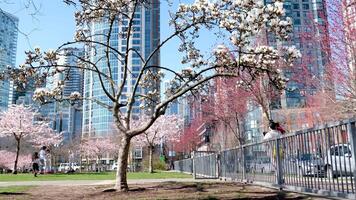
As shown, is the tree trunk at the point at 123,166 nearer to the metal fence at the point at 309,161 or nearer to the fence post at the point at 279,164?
the metal fence at the point at 309,161

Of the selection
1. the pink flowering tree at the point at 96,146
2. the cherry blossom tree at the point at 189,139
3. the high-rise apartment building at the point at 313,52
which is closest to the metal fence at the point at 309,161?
the high-rise apartment building at the point at 313,52

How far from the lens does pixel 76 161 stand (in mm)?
96125

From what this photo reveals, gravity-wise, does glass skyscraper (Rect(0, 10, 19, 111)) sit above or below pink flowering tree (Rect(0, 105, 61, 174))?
below

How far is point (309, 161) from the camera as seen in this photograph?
7.66m

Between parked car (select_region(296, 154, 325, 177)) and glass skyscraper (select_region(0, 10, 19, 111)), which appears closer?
parked car (select_region(296, 154, 325, 177))

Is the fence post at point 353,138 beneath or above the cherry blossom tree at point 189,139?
beneath

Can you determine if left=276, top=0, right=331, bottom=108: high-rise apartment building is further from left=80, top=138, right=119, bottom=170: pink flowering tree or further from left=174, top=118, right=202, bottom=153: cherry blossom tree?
left=80, top=138, right=119, bottom=170: pink flowering tree

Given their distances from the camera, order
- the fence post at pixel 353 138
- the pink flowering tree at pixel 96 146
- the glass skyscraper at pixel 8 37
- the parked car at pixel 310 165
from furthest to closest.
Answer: the pink flowering tree at pixel 96 146
the glass skyscraper at pixel 8 37
the parked car at pixel 310 165
the fence post at pixel 353 138

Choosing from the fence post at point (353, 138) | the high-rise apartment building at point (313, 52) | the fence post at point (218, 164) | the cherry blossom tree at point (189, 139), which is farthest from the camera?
the cherry blossom tree at point (189, 139)

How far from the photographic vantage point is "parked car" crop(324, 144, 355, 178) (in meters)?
6.07

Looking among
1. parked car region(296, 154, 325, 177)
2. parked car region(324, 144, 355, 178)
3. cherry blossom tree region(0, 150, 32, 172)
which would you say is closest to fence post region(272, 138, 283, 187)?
parked car region(296, 154, 325, 177)

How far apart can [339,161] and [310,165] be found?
1329mm

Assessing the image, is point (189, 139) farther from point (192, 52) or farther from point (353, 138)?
point (353, 138)

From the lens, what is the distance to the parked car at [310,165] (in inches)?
282
